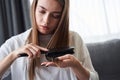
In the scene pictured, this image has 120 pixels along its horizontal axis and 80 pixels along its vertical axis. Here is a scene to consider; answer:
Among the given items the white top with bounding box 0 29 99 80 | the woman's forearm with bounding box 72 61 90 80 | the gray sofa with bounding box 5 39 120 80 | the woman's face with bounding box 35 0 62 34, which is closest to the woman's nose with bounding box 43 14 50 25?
the woman's face with bounding box 35 0 62 34

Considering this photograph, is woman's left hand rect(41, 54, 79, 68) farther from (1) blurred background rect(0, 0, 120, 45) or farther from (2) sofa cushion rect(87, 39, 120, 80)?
(1) blurred background rect(0, 0, 120, 45)

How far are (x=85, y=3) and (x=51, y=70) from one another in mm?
1076

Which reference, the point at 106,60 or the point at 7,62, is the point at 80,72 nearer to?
the point at 7,62

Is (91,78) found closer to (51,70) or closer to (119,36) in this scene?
(51,70)

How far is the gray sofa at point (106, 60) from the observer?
1.76 meters

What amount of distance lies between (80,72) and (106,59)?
→ 0.67 m

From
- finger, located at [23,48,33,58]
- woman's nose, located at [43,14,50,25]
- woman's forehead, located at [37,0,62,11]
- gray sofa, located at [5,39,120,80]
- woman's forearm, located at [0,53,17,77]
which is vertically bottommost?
gray sofa, located at [5,39,120,80]

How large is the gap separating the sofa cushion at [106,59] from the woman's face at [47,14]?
2.23 ft

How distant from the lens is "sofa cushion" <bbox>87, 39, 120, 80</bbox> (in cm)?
176

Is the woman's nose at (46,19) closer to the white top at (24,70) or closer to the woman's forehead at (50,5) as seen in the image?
the woman's forehead at (50,5)

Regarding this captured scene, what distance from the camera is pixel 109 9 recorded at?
7.01 ft

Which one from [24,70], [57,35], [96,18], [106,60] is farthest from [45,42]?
[96,18]

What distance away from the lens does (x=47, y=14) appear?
1.17m

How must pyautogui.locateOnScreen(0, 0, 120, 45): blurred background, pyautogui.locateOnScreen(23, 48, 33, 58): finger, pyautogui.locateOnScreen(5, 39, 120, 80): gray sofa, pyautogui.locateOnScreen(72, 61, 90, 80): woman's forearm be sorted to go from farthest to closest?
pyautogui.locateOnScreen(0, 0, 120, 45): blurred background < pyautogui.locateOnScreen(5, 39, 120, 80): gray sofa < pyautogui.locateOnScreen(72, 61, 90, 80): woman's forearm < pyautogui.locateOnScreen(23, 48, 33, 58): finger
